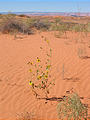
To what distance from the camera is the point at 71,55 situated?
7.40 m

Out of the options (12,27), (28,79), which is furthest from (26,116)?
(12,27)

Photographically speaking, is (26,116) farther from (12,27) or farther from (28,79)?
(12,27)

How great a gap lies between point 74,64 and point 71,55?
100cm

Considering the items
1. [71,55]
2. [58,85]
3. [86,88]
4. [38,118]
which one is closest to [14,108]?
[38,118]

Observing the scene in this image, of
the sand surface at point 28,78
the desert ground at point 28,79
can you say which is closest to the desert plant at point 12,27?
the desert ground at point 28,79

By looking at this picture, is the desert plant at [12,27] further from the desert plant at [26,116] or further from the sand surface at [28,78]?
the desert plant at [26,116]

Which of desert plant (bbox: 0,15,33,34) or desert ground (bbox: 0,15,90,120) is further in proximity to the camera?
desert plant (bbox: 0,15,33,34)

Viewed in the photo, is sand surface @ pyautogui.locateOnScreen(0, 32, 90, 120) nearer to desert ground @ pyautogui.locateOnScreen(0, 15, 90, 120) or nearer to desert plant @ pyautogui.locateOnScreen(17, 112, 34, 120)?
desert ground @ pyautogui.locateOnScreen(0, 15, 90, 120)

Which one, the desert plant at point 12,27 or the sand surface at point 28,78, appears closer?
the sand surface at point 28,78

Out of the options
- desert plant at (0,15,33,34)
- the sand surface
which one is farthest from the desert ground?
desert plant at (0,15,33,34)

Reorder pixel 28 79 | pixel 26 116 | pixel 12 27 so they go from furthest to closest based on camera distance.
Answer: pixel 12 27 → pixel 28 79 → pixel 26 116

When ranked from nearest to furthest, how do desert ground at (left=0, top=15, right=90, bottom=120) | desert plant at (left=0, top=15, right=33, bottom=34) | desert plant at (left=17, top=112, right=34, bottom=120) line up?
1. desert plant at (left=17, top=112, right=34, bottom=120)
2. desert ground at (left=0, top=15, right=90, bottom=120)
3. desert plant at (left=0, top=15, right=33, bottom=34)

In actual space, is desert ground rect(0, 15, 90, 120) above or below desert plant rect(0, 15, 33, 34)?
below

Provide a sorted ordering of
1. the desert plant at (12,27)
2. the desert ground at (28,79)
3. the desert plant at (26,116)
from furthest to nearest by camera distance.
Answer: the desert plant at (12,27) → the desert ground at (28,79) → the desert plant at (26,116)
